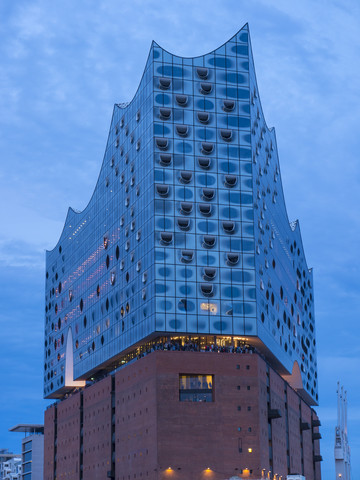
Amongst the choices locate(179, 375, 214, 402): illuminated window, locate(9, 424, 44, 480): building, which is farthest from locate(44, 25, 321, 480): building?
locate(9, 424, 44, 480): building

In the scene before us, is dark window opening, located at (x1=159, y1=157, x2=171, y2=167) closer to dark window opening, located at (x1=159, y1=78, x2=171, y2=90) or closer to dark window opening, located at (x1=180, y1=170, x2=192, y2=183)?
dark window opening, located at (x1=180, y1=170, x2=192, y2=183)

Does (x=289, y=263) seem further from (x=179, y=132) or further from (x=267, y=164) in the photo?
(x=179, y=132)

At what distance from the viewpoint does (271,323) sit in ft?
327

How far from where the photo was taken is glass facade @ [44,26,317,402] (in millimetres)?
89438

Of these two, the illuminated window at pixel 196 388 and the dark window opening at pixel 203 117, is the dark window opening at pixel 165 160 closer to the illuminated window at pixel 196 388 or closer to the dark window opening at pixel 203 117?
the dark window opening at pixel 203 117

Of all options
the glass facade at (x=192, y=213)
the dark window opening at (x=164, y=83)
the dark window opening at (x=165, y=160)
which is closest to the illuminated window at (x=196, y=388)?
the glass facade at (x=192, y=213)

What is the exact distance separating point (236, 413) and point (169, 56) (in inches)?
1517

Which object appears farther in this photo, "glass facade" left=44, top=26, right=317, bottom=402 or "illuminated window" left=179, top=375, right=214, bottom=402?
"glass facade" left=44, top=26, right=317, bottom=402

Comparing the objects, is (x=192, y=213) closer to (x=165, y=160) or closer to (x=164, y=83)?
(x=165, y=160)

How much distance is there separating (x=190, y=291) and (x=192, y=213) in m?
8.38

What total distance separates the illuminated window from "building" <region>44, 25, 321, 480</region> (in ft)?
0.35

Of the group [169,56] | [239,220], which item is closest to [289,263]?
[239,220]

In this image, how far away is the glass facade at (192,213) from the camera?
8944 cm

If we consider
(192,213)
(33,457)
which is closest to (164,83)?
(192,213)
